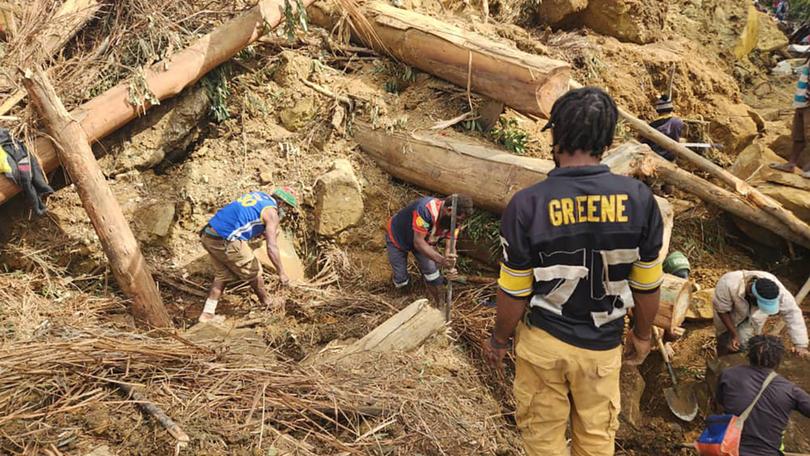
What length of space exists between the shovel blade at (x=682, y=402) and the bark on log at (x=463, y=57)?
2.89 metres

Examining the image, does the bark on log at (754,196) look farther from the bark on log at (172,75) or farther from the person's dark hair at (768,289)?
the bark on log at (172,75)

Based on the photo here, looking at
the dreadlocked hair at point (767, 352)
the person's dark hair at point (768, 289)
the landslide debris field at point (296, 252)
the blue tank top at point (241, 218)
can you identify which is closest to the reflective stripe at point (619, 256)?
the landslide debris field at point (296, 252)

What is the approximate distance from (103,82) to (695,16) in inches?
383

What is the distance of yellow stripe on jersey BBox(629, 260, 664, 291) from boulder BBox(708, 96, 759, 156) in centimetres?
712

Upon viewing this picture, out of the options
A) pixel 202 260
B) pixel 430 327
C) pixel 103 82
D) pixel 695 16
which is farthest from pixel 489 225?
pixel 695 16

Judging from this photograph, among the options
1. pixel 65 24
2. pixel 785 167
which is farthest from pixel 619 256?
pixel 785 167

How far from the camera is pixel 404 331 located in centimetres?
414

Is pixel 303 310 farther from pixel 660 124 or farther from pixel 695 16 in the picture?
pixel 695 16

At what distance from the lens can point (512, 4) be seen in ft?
26.3

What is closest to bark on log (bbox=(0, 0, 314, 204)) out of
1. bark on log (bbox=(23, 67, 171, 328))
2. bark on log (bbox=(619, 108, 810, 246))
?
bark on log (bbox=(23, 67, 171, 328))

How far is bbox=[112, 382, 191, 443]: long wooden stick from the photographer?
2691mm

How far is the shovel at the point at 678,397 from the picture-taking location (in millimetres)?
5082

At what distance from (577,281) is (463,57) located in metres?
3.89

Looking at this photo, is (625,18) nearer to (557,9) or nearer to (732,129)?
(557,9)
